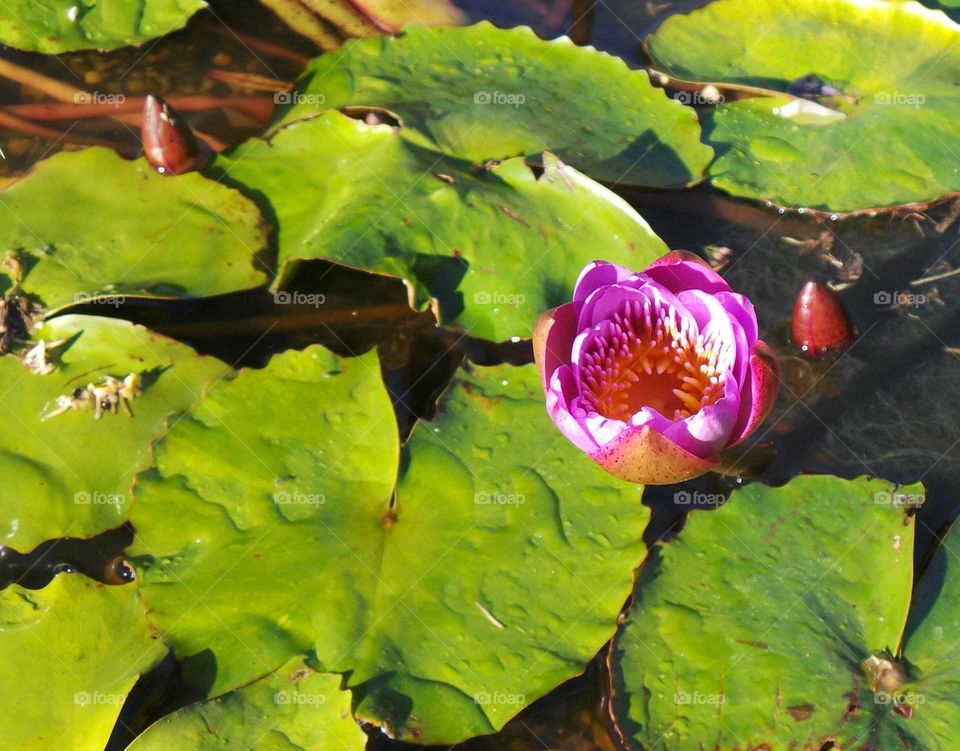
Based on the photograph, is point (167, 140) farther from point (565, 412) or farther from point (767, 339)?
point (767, 339)

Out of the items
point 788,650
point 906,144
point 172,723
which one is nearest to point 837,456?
point 788,650

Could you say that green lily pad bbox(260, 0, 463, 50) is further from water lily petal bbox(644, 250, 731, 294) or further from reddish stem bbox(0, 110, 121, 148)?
water lily petal bbox(644, 250, 731, 294)

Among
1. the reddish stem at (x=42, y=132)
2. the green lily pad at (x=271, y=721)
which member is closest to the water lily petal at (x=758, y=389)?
the green lily pad at (x=271, y=721)

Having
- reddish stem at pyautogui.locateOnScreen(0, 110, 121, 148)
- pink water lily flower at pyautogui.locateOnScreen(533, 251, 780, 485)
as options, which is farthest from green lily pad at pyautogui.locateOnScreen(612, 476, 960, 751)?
reddish stem at pyautogui.locateOnScreen(0, 110, 121, 148)

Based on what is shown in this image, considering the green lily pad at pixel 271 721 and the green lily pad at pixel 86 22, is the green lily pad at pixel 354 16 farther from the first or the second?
the green lily pad at pixel 271 721

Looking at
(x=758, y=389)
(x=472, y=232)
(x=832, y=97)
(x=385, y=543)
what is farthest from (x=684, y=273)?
(x=832, y=97)

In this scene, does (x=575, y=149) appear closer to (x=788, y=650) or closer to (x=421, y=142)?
(x=421, y=142)
